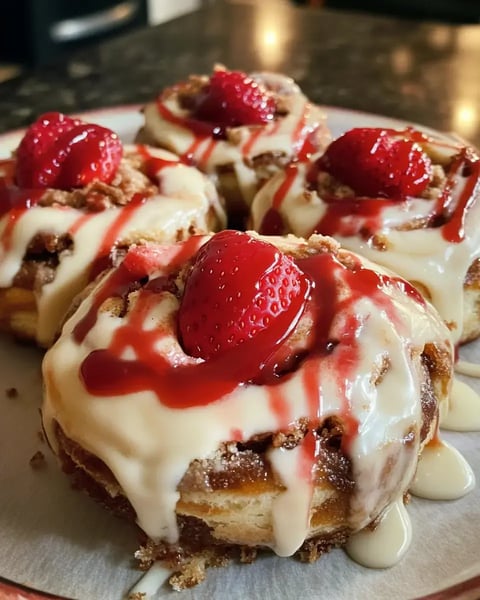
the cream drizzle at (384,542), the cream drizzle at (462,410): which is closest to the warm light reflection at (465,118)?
the cream drizzle at (462,410)

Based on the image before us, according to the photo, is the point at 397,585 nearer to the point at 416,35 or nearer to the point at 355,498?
the point at 355,498

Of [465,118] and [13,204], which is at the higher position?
[13,204]

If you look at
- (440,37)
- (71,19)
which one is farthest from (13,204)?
(71,19)

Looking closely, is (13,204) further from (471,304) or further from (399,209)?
(471,304)

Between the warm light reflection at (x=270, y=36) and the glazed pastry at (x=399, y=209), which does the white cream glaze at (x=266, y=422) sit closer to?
the glazed pastry at (x=399, y=209)

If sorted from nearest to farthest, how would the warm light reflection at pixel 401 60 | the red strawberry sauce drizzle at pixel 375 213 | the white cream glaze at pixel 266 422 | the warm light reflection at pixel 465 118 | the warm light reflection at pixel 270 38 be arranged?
the white cream glaze at pixel 266 422 → the red strawberry sauce drizzle at pixel 375 213 → the warm light reflection at pixel 465 118 → the warm light reflection at pixel 401 60 → the warm light reflection at pixel 270 38

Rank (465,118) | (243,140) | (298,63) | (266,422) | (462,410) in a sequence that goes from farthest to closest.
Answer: (298,63) < (465,118) < (243,140) < (462,410) < (266,422)
